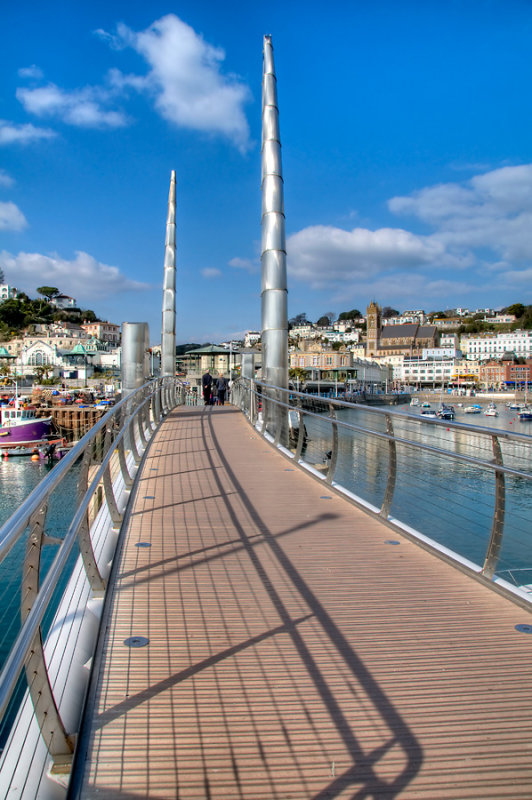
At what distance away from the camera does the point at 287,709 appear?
2.58 m

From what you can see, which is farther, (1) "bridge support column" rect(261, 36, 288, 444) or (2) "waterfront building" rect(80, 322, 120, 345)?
(2) "waterfront building" rect(80, 322, 120, 345)

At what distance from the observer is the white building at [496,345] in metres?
178

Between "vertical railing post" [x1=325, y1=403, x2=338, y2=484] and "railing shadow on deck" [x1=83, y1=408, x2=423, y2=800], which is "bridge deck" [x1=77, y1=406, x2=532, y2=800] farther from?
"vertical railing post" [x1=325, y1=403, x2=338, y2=484]

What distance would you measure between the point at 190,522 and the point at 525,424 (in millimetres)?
63049

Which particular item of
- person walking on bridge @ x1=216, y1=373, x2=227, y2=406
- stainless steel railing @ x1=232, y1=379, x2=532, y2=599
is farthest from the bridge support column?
person walking on bridge @ x1=216, y1=373, x2=227, y2=406

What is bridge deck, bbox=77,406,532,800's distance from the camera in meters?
2.21

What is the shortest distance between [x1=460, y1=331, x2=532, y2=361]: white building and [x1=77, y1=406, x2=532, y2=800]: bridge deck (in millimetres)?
183447

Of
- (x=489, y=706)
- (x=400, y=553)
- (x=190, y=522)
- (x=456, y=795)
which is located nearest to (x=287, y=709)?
(x=456, y=795)

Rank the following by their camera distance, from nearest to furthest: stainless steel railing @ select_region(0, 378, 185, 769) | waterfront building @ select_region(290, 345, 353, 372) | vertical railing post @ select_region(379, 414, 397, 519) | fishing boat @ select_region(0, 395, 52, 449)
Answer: stainless steel railing @ select_region(0, 378, 185, 769) → vertical railing post @ select_region(379, 414, 397, 519) → fishing boat @ select_region(0, 395, 52, 449) → waterfront building @ select_region(290, 345, 353, 372)

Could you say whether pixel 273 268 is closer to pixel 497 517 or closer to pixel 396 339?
pixel 497 517

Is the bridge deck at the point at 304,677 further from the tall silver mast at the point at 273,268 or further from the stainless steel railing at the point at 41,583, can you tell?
the tall silver mast at the point at 273,268

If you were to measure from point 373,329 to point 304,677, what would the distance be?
201m

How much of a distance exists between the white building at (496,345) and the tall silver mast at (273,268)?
17428cm

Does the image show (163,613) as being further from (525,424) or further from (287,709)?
(525,424)
